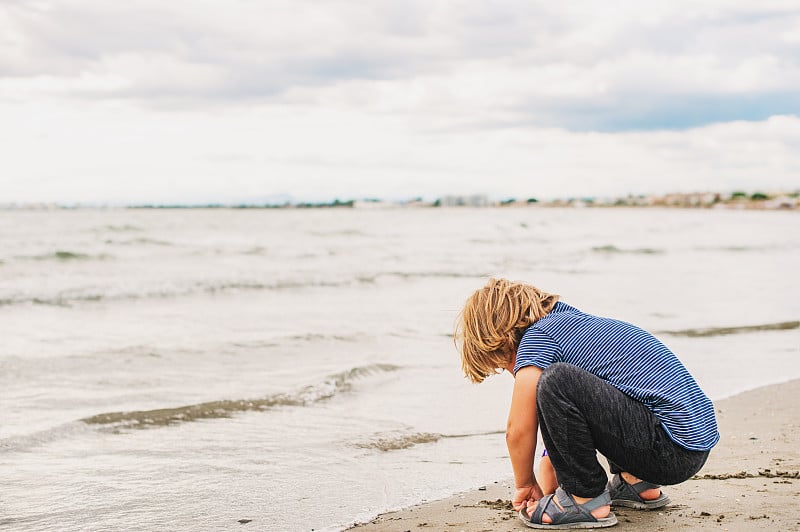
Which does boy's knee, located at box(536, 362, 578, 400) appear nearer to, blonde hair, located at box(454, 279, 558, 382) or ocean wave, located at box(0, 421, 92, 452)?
blonde hair, located at box(454, 279, 558, 382)

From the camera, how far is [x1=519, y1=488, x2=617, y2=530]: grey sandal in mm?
3250

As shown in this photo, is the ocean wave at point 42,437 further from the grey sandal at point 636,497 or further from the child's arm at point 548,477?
the grey sandal at point 636,497

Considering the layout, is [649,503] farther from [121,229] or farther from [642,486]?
[121,229]

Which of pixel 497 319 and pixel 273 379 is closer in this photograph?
pixel 497 319

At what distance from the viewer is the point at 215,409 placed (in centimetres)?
616

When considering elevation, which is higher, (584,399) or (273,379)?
(584,399)

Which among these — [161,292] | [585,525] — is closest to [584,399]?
[585,525]

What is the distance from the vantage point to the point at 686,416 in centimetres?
306

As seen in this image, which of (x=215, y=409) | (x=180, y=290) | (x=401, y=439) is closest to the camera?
(x=401, y=439)

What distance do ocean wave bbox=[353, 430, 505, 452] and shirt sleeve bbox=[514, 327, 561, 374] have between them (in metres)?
2.18

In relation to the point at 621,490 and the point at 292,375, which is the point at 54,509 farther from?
the point at 292,375

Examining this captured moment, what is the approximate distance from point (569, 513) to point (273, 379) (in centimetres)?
446

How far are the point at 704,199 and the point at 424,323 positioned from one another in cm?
11006

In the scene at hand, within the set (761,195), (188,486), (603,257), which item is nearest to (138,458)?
(188,486)
